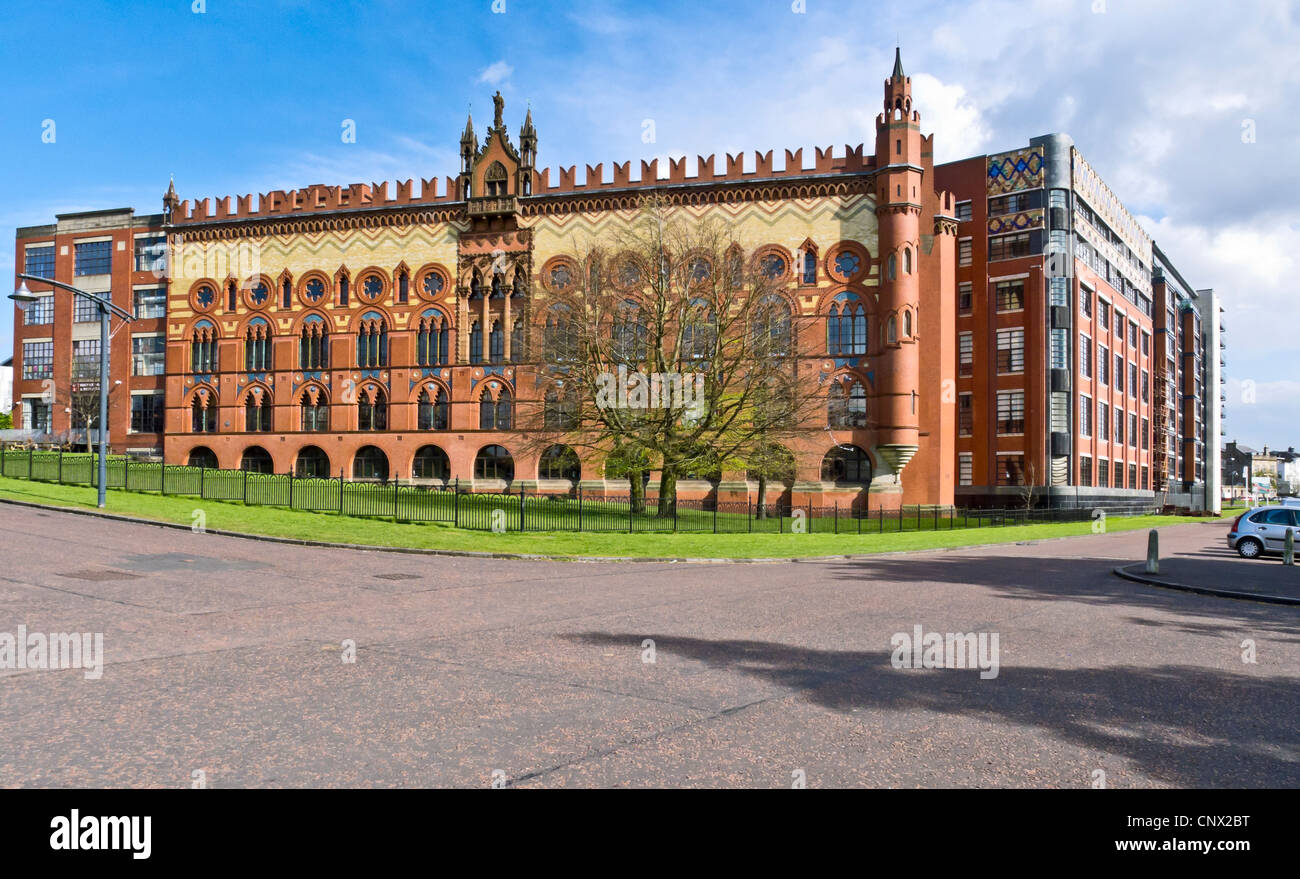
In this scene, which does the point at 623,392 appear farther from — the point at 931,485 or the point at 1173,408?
the point at 1173,408

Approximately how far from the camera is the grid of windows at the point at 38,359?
6488 centimetres

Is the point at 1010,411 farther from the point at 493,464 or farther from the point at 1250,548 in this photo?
the point at 493,464

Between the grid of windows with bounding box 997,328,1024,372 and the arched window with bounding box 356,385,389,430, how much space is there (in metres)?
40.4

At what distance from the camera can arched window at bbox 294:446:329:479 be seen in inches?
2106

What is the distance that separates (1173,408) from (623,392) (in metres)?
77.7

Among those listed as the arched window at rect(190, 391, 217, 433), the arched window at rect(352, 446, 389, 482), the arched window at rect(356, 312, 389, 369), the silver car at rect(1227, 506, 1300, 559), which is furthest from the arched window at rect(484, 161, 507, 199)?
the silver car at rect(1227, 506, 1300, 559)

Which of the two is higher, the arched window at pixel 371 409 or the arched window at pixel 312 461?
the arched window at pixel 371 409

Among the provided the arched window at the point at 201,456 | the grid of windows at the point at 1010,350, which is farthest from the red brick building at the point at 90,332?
the grid of windows at the point at 1010,350

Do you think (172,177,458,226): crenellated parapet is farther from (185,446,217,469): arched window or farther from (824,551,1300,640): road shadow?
(824,551,1300,640): road shadow

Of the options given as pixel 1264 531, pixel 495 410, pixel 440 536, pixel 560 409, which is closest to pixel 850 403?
pixel 560 409

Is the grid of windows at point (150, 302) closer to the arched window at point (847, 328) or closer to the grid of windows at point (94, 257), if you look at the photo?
the grid of windows at point (94, 257)

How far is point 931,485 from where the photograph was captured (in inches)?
1863

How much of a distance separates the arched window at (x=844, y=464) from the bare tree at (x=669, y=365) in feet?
33.2
